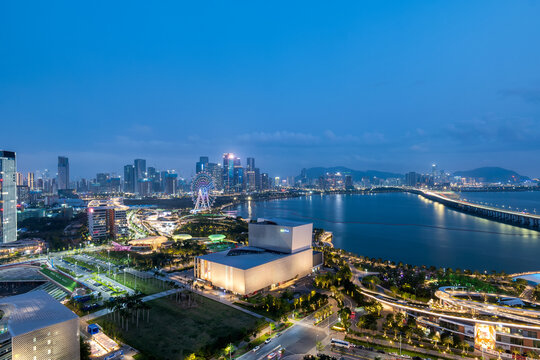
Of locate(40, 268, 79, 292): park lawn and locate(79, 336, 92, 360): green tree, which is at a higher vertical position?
locate(79, 336, 92, 360): green tree

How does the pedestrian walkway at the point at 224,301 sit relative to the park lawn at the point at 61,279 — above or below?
below

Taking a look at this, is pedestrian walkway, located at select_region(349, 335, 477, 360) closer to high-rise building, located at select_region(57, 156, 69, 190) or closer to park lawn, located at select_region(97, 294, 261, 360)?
park lawn, located at select_region(97, 294, 261, 360)

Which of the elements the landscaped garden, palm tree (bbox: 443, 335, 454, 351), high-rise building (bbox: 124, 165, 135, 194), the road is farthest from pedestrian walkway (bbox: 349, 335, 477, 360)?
high-rise building (bbox: 124, 165, 135, 194)

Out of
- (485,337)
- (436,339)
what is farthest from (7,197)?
(485,337)

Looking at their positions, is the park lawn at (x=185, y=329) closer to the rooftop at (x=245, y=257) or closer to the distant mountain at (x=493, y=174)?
the rooftop at (x=245, y=257)

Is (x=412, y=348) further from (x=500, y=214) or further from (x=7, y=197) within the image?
(x=500, y=214)

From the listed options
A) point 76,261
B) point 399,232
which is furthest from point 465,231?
point 76,261

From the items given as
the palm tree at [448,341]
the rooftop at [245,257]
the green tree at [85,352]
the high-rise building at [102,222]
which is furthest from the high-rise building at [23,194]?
the palm tree at [448,341]
